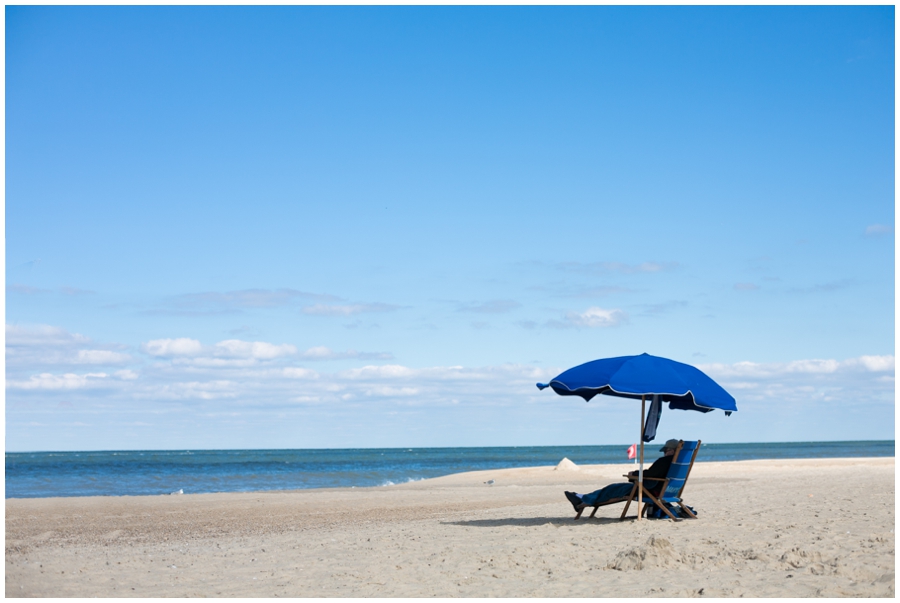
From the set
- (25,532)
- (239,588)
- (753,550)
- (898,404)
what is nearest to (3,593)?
(239,588)

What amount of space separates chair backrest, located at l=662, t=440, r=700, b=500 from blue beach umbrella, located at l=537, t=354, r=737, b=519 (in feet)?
1.23

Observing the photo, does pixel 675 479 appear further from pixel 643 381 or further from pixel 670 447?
pixel 643 381

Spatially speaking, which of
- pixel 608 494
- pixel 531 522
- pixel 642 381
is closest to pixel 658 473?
pixel 608 494

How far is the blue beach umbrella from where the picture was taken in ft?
31.9

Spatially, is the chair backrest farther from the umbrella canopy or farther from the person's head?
the umbrella canopy

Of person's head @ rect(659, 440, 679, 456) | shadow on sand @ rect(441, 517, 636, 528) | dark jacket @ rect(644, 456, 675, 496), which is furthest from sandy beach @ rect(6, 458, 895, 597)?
person's head @ rect(659, 440, 679, 456)

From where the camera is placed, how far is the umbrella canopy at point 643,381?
9703 millimetres

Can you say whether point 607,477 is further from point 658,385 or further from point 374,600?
point 374,600

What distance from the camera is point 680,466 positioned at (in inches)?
415

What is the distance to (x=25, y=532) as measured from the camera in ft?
41.3

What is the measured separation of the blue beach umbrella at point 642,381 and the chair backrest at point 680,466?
1.23ft

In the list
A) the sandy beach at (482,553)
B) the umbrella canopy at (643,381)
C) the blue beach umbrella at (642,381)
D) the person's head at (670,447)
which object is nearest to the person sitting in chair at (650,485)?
the person's head at (670,447)

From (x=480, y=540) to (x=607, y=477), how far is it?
17.7 meters

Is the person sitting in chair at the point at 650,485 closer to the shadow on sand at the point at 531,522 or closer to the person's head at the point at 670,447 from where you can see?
the person's head at the point at 670,447
